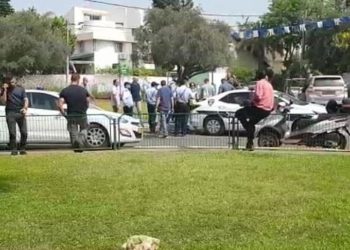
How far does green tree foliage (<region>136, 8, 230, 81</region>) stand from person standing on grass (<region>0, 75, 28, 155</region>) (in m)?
40.3

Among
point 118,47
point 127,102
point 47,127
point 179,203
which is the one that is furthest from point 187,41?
point 179,203

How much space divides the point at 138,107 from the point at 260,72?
31.0 ft

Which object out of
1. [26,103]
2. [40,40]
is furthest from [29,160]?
[40,40]

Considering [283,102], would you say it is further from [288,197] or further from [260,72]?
[288,197]

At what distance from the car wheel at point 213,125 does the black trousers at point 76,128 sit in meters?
4.10

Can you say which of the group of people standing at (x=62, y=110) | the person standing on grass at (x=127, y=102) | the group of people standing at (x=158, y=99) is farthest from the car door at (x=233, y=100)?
the group of people standing at (x=62, y=110)

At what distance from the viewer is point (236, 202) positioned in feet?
28.1

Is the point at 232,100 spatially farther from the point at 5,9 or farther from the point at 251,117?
the point at 5,9

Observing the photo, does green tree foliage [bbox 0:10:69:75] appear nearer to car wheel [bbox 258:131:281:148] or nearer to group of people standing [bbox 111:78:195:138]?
group of people standing [bbox 111:78:195:138]

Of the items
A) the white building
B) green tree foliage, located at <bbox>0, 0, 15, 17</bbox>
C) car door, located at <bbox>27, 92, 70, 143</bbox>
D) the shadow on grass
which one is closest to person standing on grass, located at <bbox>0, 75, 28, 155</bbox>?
car door, located at <bbox>27, 92, 70, 143</bbox>

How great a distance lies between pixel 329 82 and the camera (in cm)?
3050

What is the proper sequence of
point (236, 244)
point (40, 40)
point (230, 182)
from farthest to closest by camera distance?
point (40, 40), point (230, 182), point (236, 244)

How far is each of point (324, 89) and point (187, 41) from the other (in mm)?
27283

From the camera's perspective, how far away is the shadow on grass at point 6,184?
952 centimetres
